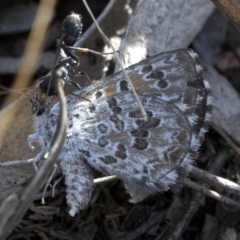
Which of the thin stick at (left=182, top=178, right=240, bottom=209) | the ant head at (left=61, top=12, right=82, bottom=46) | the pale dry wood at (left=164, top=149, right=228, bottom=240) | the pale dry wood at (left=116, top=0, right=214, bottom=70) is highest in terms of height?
the ant head at (left=61, top=12, right=82, bottom=46)

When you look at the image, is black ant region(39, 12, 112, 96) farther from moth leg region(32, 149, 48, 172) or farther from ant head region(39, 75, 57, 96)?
moth leg region(32, 149, 48, 172)

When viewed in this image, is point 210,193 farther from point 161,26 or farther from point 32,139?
point 161,26

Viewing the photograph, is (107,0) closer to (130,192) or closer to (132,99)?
(132,99)

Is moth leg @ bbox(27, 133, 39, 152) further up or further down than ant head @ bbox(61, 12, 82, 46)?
further down

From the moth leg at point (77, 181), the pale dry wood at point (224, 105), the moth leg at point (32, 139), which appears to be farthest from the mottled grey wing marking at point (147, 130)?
the pale dry wood at point (224, 105)

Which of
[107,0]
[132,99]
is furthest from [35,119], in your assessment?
[107,0]

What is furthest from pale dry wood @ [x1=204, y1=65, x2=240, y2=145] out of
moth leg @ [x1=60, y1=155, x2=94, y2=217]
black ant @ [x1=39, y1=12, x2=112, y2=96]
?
moth leg @ [x1=60, y1=155, x2=94, y2=217]

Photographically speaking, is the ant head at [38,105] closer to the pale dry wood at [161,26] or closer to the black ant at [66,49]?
the black ant at [66,49]
